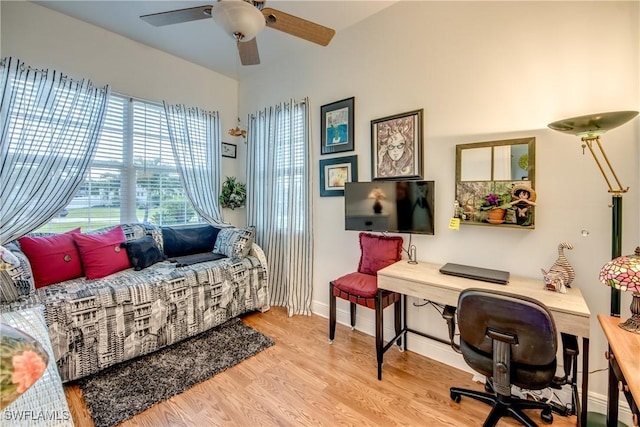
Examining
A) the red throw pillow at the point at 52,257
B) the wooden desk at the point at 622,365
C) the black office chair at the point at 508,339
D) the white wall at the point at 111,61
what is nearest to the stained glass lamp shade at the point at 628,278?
the wooden desk at the point at 622,365

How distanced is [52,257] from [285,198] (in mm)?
2077

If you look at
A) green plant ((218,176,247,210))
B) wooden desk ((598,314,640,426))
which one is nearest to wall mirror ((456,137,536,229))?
wooden desk ((598,314,640,426))

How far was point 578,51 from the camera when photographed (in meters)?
1.68

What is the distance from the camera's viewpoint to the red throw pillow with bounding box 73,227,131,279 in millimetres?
2307

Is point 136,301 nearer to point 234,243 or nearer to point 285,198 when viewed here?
point 234,243

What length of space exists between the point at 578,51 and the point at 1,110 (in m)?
4.15

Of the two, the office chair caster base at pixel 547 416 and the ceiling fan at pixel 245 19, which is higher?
the ceiling fan at pixel 245 19

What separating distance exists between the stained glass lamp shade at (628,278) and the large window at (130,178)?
3746 mm

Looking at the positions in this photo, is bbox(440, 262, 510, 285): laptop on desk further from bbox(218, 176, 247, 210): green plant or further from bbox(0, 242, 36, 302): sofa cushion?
bbox(0, 242, 36, 302): sofa cushion

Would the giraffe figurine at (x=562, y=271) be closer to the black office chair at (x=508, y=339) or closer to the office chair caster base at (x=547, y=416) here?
the black office chair at (x=508, y=339)

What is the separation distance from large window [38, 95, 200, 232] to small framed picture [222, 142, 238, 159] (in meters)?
0.69

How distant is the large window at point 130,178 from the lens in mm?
2713

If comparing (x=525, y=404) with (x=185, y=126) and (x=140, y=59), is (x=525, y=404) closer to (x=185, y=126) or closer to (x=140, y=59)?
(x=185, y=126)

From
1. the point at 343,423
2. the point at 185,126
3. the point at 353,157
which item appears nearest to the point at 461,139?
the point at 353,157
